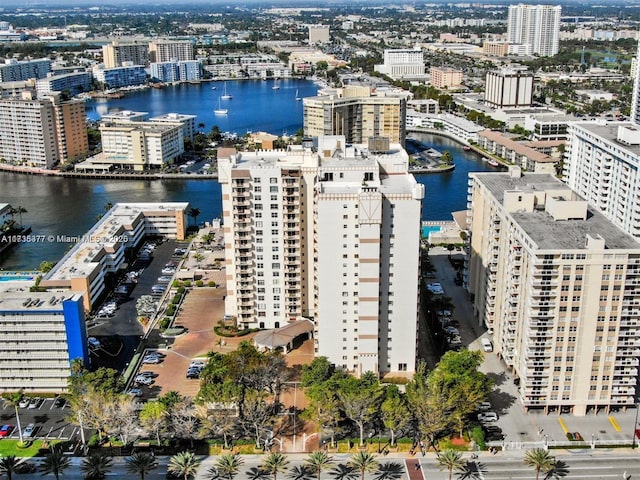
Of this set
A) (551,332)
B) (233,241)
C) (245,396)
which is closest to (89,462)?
(245,396)

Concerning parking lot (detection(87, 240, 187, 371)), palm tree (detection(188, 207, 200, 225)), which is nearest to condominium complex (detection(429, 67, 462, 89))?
palm tree (detection(188, 207, 200, 225))

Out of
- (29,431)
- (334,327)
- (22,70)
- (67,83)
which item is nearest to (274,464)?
(334,327)

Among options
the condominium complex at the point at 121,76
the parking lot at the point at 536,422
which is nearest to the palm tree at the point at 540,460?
the parking lot at the point at 536,422

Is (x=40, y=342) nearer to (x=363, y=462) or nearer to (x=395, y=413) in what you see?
(x=363, y=462)

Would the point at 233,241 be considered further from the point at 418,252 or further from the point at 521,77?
the point at 521,77

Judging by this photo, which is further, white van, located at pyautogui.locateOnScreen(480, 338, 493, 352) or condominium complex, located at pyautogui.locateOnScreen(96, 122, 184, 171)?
condominium complex, located at pyautogui.locateOnScreen(96, 122, 184, 171)

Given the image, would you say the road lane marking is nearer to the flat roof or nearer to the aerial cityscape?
the aerial cityscape
